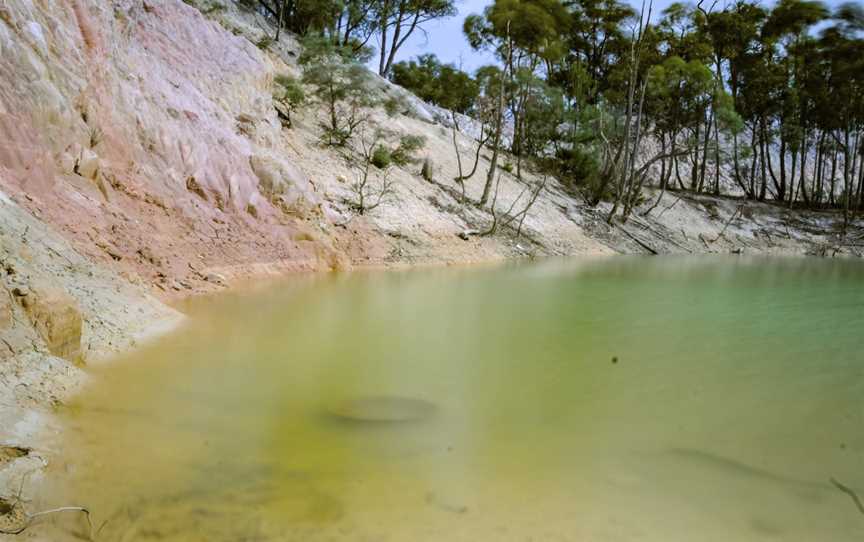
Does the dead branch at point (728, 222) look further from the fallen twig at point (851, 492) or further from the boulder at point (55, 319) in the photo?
the boulder at point (55, 319)

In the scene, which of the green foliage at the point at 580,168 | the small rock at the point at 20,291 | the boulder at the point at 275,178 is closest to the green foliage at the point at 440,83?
the green foliage at the point at 580,168

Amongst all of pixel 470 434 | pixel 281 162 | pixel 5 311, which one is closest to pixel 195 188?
pixel 281 162

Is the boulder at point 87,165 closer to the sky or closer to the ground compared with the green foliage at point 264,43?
closer to the ground

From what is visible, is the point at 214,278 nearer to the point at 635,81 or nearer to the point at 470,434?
the point at 470,434

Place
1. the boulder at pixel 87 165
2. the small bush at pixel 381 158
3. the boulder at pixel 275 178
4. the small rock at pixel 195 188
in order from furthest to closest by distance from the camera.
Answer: the small bush at pixel 381 158, the boulder at pixel 275 178, the small rock at pixel 195 188, the boulder at pixel 87 165

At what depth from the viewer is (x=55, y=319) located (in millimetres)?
3887

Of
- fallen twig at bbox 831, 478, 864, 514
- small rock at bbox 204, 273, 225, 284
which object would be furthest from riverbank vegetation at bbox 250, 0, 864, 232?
fallen twig at bbox 831, 478, 864, 514

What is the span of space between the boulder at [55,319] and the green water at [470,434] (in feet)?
0.96

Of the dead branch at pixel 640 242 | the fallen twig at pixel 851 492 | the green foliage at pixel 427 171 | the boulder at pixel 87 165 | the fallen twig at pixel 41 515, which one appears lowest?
the dead branch at pixel 640 242

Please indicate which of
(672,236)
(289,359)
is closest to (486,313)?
(289,359)

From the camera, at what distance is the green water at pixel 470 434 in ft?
8.19

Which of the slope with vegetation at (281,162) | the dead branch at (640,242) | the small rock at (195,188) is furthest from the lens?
the dead branch at (640,242)

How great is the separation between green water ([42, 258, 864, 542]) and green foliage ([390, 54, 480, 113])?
24.5 m

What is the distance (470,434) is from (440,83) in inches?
1126
